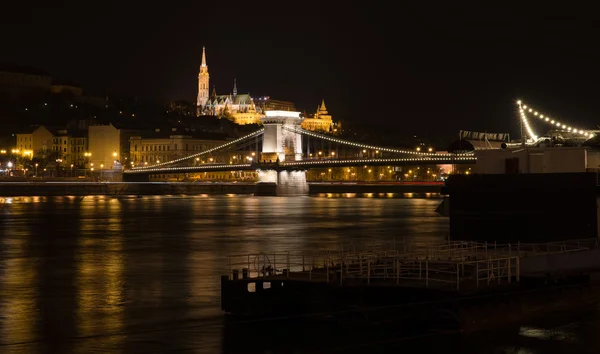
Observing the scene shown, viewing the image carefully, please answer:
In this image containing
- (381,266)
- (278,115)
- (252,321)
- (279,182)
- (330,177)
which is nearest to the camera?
(252,321)

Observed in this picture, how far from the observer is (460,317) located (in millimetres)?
18969

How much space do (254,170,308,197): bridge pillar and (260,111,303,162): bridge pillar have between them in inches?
175

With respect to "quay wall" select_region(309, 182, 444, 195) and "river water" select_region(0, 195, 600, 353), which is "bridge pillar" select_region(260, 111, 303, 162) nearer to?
"quay wall" select_region(309, 182, 444, 195)

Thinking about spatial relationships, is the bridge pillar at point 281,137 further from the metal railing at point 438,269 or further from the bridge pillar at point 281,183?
the metal railing at point 438,269

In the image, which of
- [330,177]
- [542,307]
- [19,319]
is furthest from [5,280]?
[330,177]

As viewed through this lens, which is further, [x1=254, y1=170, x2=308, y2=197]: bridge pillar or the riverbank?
the riverbank

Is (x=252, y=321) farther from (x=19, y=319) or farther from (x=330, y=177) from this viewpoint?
(x=330, y=177)

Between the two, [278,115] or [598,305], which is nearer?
[598,305]

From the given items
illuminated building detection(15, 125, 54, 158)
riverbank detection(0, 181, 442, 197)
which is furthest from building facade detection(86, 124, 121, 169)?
riverbank detection(0, 181, 442, 197)

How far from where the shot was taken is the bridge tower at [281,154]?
130000 mm

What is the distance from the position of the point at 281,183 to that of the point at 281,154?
7089 millimetres

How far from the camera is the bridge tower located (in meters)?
130

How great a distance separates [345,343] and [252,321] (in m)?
2.92

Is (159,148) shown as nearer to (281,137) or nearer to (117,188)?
(117,188)
